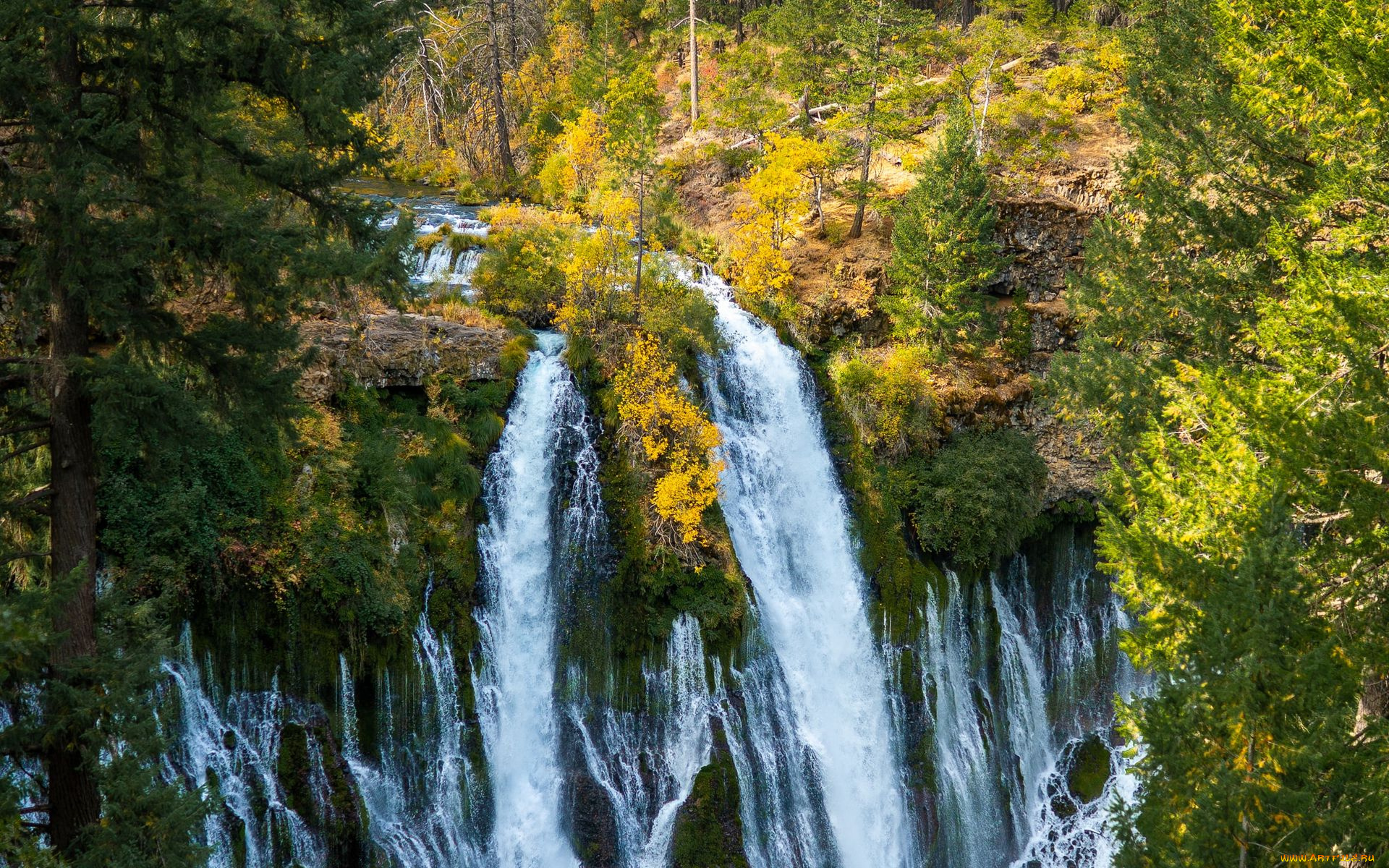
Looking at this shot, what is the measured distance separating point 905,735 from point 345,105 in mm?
16520

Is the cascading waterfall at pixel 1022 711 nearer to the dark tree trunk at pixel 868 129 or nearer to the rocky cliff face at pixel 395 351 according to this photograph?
the dark tree trunk at pixel 868 129

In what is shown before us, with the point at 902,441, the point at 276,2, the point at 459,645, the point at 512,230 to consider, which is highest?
the point at 276,2

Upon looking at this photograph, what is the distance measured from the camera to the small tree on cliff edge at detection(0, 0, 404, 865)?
6949 millimetres

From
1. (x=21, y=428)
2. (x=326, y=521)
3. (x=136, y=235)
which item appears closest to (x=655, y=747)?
(x=326, y=521)

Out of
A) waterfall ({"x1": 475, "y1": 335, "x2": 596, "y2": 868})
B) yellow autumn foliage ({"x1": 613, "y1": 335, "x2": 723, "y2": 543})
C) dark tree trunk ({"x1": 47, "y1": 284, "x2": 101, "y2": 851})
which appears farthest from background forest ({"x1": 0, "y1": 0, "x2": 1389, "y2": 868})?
waterfall ({"x1": 475, "y1": 335, "x2": 596, "y2": 868})

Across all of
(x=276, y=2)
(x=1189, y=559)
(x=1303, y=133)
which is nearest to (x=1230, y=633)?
(x=1189, y=559)

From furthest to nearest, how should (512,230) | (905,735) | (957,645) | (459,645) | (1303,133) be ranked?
1. (512,230)
2. (957,645)
3. (905,735)
4. (459,645)
5. (1303,133)

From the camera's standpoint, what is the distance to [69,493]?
24.0ft

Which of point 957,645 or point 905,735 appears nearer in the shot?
point 905,735

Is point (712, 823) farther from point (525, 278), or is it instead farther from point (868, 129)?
point (868, 129)

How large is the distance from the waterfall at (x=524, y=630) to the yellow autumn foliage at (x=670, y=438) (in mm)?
1241

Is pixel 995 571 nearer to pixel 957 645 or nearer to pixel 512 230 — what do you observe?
pixel 957 645

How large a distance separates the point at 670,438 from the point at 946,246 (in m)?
9.08

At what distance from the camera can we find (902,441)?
2195cm
